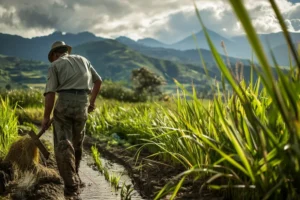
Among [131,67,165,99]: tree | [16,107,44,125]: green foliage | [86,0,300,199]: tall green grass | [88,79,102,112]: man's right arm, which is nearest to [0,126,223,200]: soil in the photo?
[86,0,300,199]: tall green grass

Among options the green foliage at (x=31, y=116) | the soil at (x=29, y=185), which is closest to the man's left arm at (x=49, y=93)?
the soil at (x=29, y=185)

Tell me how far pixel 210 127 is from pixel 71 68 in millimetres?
2462

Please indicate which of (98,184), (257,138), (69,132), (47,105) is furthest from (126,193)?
(257,138)

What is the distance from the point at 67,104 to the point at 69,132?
0.42 m

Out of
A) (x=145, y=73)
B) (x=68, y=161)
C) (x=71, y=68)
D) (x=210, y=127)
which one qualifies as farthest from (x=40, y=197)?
(x=145, y=73)

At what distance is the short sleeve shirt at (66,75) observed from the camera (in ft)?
16.6

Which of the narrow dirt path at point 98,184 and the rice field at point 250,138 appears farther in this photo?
the narrow dirt path at point 98,184

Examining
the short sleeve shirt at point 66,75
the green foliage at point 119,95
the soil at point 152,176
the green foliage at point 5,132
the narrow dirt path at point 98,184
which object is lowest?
the green foliage at point 119,95

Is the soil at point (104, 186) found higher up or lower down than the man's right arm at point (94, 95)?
lower down

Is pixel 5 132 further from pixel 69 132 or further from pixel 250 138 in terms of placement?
pixel 250 138

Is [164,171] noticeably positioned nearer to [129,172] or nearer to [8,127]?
[129,172]

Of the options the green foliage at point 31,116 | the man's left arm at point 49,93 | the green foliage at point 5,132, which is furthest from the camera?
the green foliage at point 31,116

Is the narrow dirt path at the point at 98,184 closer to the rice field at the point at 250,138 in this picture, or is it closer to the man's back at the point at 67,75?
the rice field at the point at 250,138

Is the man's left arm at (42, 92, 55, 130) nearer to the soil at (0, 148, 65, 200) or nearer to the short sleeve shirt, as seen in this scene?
the short sleeve shirt
